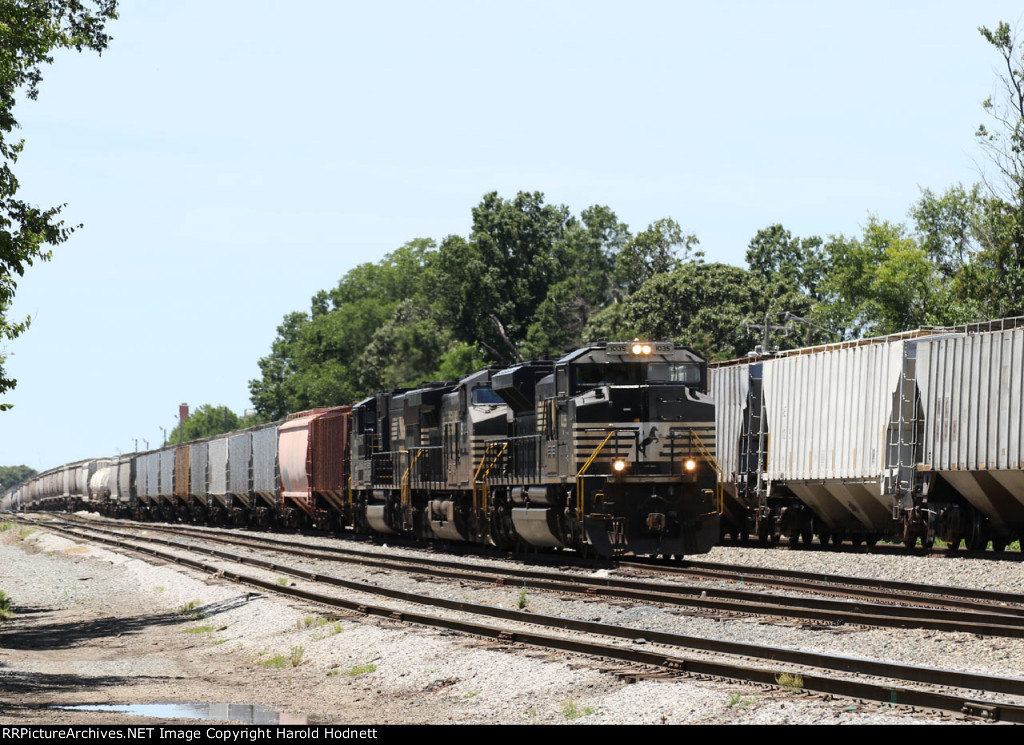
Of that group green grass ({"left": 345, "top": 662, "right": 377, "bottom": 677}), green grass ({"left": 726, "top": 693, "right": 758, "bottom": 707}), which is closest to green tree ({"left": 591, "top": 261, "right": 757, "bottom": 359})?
green grass ({"left": 345, "top": 662, "right": 377, "bottom": 677})

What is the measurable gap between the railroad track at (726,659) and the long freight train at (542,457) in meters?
4.99

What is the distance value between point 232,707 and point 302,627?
19.1 feet

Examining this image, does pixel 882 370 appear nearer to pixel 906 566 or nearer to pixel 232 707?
pixel 906 566

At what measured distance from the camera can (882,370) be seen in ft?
87.9

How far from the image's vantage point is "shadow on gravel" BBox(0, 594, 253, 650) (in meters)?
18.5

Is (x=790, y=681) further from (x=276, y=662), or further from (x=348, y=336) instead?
(x=348, y=336)

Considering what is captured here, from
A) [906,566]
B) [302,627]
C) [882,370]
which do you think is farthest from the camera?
[882,370]

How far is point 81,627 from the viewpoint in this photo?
20703 millimetres

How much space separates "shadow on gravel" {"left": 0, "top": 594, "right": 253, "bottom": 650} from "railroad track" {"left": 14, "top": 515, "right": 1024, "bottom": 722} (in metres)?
2.71

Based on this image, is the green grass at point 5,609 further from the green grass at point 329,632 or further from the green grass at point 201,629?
the green grass at point 329,632

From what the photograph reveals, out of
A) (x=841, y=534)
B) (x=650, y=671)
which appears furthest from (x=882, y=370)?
(x=650, y=671)

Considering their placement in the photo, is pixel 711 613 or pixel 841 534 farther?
pixel 841 534

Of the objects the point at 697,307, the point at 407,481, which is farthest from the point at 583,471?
the point at 697,307

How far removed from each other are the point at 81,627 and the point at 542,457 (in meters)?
8.67
